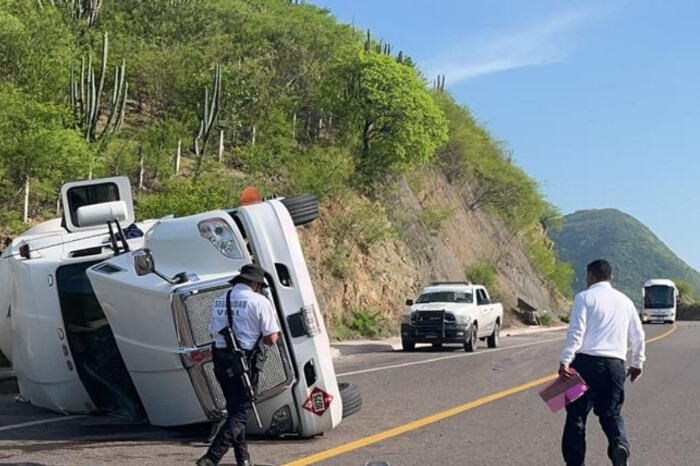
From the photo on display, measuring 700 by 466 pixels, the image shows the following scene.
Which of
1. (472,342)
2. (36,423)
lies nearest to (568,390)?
(36,423)

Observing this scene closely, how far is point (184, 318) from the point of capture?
7922 millimetres

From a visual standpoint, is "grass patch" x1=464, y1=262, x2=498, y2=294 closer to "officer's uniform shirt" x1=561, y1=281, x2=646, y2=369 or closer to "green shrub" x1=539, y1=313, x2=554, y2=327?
"green shrub" x1=539, y1=313, x2=554, y2=327

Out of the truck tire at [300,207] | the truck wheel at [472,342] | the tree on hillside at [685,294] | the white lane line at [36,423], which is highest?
the truck tire at [300,207]

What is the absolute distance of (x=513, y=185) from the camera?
63.9m

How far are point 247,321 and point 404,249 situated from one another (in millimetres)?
35870

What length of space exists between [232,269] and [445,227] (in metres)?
46.6

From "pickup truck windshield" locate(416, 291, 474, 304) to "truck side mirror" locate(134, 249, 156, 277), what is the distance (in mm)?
18457

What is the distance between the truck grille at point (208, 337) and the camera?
25.9 feet

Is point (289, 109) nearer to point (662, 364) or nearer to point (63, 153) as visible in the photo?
point (63, 153)

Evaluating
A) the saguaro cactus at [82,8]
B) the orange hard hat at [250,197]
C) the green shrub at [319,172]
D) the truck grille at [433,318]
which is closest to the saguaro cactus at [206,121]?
the green shrub at [319,172]

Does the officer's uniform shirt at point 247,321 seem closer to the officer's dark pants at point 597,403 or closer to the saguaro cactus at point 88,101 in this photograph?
the officer's dark pants at point 597,403

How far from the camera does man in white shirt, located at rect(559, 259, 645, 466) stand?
7012mm

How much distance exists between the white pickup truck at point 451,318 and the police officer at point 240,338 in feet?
56.7

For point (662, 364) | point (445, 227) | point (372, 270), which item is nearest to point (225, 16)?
point (445, 227)
